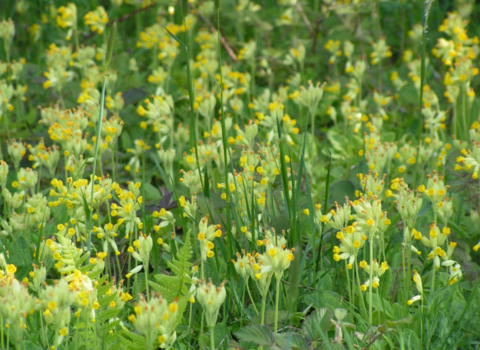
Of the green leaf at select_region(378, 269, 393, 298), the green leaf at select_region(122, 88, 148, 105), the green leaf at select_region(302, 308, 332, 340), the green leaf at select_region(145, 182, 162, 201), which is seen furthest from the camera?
the green leaf at select_region(122, 88, 148, 105)

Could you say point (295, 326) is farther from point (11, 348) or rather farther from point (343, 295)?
point (11, 348)

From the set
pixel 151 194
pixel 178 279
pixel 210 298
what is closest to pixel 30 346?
pixel 178 279

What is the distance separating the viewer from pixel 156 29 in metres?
4.68

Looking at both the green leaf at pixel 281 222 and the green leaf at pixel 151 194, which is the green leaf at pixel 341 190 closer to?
the green leaf at pixel 281 222

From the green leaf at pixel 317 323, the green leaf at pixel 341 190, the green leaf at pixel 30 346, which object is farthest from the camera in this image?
the green leaf at pixel 341 190

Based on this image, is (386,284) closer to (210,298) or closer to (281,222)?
(281,222)

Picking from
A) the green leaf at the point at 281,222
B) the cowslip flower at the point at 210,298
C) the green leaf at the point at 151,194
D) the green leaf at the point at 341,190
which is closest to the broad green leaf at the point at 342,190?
the green leaf at the point at 341,190

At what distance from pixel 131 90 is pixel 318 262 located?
6.66ft

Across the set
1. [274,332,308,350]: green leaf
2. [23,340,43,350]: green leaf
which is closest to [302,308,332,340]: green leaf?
[274,332,308,350]: green leaf

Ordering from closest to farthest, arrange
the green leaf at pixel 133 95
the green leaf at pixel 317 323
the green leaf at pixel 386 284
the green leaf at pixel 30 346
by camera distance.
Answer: the green leaf at pixel 317 323, the green leaf at pixel 30 346, the green leaf at pixel 386 284, the green leaf at pixel 133 95

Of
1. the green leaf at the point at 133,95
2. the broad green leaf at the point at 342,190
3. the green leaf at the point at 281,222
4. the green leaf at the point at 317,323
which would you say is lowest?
the green leaf at the point at 317,323

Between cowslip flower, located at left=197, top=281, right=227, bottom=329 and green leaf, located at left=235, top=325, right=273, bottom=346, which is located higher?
cowslip flower, located at left=197, top=281, right=227, bottom=329

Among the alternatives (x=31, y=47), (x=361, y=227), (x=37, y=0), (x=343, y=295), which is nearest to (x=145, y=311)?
(x=361, y=227)

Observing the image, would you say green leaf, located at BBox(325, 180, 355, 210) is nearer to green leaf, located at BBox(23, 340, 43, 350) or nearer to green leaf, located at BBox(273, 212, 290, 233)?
green leaf, located at BBox(273, 212, 290, 233)
